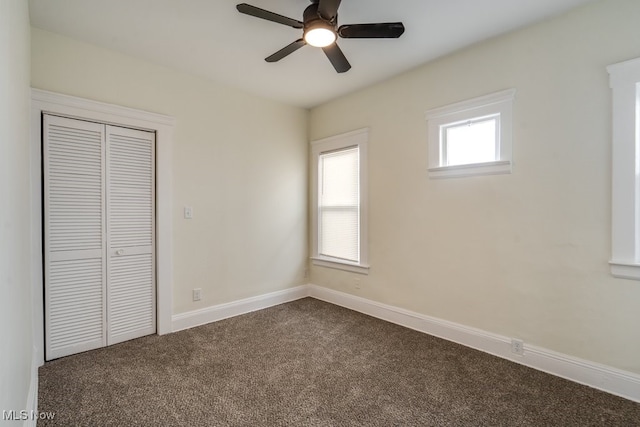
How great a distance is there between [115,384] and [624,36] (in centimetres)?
424

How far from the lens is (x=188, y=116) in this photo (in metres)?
3.26

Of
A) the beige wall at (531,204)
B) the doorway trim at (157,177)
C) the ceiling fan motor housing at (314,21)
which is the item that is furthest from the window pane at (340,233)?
the ceiling fan motor housing at (314,21)

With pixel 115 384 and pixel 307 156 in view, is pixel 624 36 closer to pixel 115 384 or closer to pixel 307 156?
pixel 307 156

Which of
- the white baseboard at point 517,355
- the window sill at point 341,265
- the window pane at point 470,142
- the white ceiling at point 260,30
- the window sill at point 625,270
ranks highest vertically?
the white ceiling at point 260,30

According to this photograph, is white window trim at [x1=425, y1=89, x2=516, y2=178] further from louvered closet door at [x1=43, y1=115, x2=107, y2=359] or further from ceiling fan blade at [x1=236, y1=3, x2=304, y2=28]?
louvered closet door at [x1=43, y1=115, x2=107, y2=359]

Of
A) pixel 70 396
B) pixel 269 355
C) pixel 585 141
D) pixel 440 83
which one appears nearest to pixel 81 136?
pixel 70 396

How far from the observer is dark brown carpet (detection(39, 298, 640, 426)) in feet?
6.07

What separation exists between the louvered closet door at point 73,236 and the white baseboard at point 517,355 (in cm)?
269

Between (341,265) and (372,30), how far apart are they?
2.70 m

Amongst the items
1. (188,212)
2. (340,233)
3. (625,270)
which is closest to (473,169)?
(625,270)

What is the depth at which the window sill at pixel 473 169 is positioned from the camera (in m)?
2.54

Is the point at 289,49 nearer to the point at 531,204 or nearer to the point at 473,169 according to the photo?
the point at 473,169

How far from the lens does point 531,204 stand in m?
2.42

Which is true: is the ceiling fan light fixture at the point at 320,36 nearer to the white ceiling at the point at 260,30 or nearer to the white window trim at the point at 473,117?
the white ceiling at the point at 260,30
